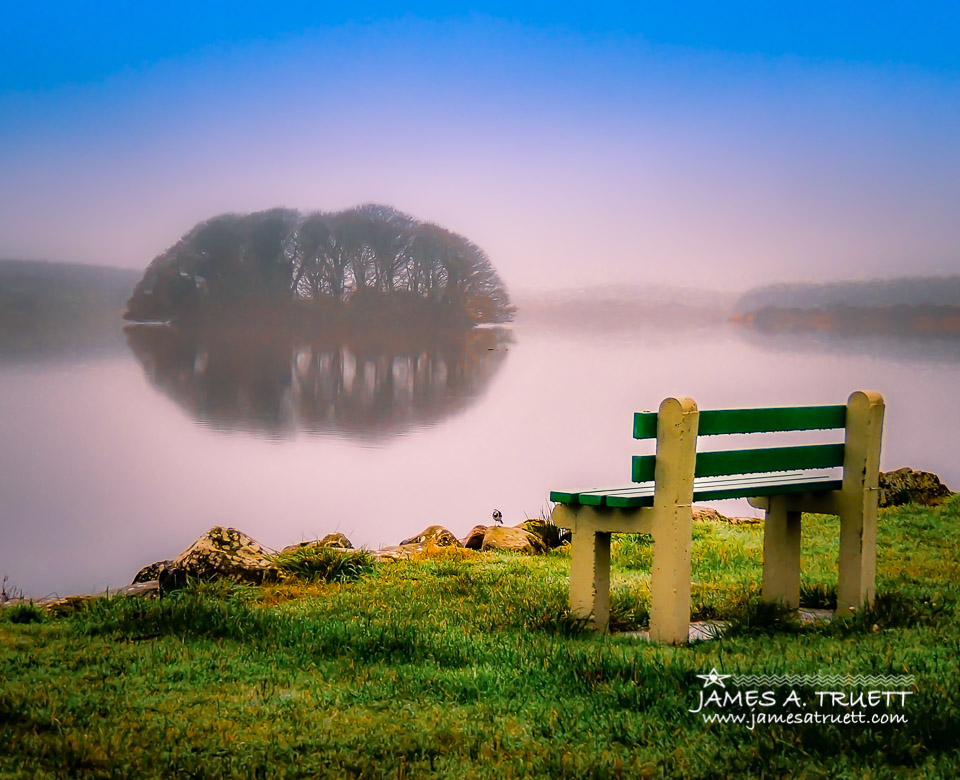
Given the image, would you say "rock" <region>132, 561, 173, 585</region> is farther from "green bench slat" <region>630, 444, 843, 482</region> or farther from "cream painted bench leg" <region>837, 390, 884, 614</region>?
"cream painted bench leg" <region>837, 390, 884, 614</region>

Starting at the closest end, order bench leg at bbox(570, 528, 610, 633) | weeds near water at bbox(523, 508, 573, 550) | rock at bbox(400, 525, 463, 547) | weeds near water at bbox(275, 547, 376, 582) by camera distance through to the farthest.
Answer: bench leg at bbox(570, 528, 610, 633), weeds near water at bbox(275, 547, 376, 582), weeds near water at bbox(523, 508, 573, 550), rock at bbox(400, 525, 463, 547)

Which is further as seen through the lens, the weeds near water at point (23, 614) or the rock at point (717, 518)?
the rock at point (717, 518)

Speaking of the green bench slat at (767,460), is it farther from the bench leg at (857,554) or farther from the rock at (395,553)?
the rock at (395,553)

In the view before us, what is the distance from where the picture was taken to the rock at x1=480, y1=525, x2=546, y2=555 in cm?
995

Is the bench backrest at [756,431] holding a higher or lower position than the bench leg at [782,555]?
higher

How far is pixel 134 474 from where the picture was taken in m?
18.0

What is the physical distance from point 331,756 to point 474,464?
1500cm

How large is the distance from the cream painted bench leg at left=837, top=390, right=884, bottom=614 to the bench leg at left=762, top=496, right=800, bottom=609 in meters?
0.28

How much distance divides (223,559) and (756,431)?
4.33 meters

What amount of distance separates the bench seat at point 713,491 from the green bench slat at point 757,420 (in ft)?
1.13

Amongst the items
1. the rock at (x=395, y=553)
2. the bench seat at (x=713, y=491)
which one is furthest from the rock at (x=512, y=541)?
the bench seat at (x=713, y=491)

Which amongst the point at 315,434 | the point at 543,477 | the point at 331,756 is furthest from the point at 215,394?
the point at 331,756

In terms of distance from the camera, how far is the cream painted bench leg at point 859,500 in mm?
6133

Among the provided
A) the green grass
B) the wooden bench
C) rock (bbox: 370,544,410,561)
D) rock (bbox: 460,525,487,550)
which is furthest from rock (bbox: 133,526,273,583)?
the wooden bench
